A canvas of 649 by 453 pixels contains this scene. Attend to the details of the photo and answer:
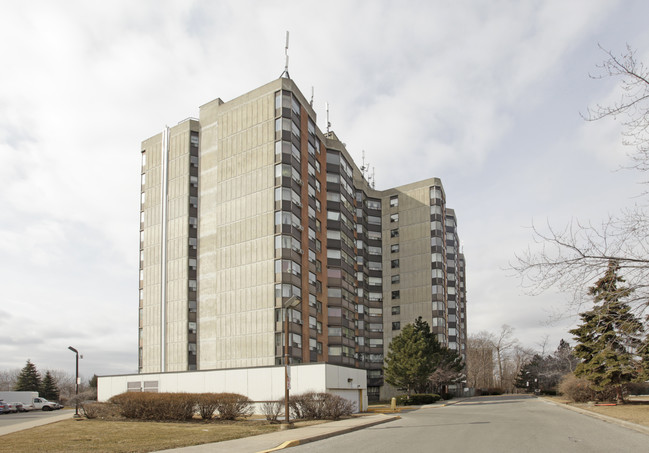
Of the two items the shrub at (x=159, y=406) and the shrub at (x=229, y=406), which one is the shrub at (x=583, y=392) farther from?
the shrub at (x=159, y=406)

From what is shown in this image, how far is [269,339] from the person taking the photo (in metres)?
53.4

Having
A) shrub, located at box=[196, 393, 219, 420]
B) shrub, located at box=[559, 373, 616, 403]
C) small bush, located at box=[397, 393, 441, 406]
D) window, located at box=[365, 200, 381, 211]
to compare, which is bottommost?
small bush, located at box=[397, 393, 441, 406]

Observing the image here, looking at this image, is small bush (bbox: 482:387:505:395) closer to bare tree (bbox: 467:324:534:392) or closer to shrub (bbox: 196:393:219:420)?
bare tree (bbox: 467:324:534:392)

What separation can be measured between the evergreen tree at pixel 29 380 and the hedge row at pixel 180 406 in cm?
7329

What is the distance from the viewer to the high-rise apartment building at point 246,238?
55.5m

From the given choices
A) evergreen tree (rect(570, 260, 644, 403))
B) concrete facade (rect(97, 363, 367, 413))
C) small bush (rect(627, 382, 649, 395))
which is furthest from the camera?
small bush (rect(627, 382, 649, 395))

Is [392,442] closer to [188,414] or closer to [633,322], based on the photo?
[633,322]

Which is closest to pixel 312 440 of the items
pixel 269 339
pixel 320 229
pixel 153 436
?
pixel 153 436

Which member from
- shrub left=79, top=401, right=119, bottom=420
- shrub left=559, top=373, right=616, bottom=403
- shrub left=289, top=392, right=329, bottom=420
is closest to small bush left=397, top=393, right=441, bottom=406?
shrub left=559, top=373, right=616, bottom=403

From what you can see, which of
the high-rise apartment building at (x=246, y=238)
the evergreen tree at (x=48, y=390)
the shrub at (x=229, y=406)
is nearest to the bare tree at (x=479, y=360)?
the high-rise apartment building at (x=246, y=238)

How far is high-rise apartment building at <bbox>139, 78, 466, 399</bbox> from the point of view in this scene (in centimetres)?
5550

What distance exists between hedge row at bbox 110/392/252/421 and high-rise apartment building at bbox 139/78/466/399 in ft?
77.1

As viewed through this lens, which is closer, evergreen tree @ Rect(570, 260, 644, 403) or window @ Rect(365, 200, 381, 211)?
evergreen tree @ Rect(570, 260, 644, 403)

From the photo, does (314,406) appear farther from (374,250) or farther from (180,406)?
(374,250)
